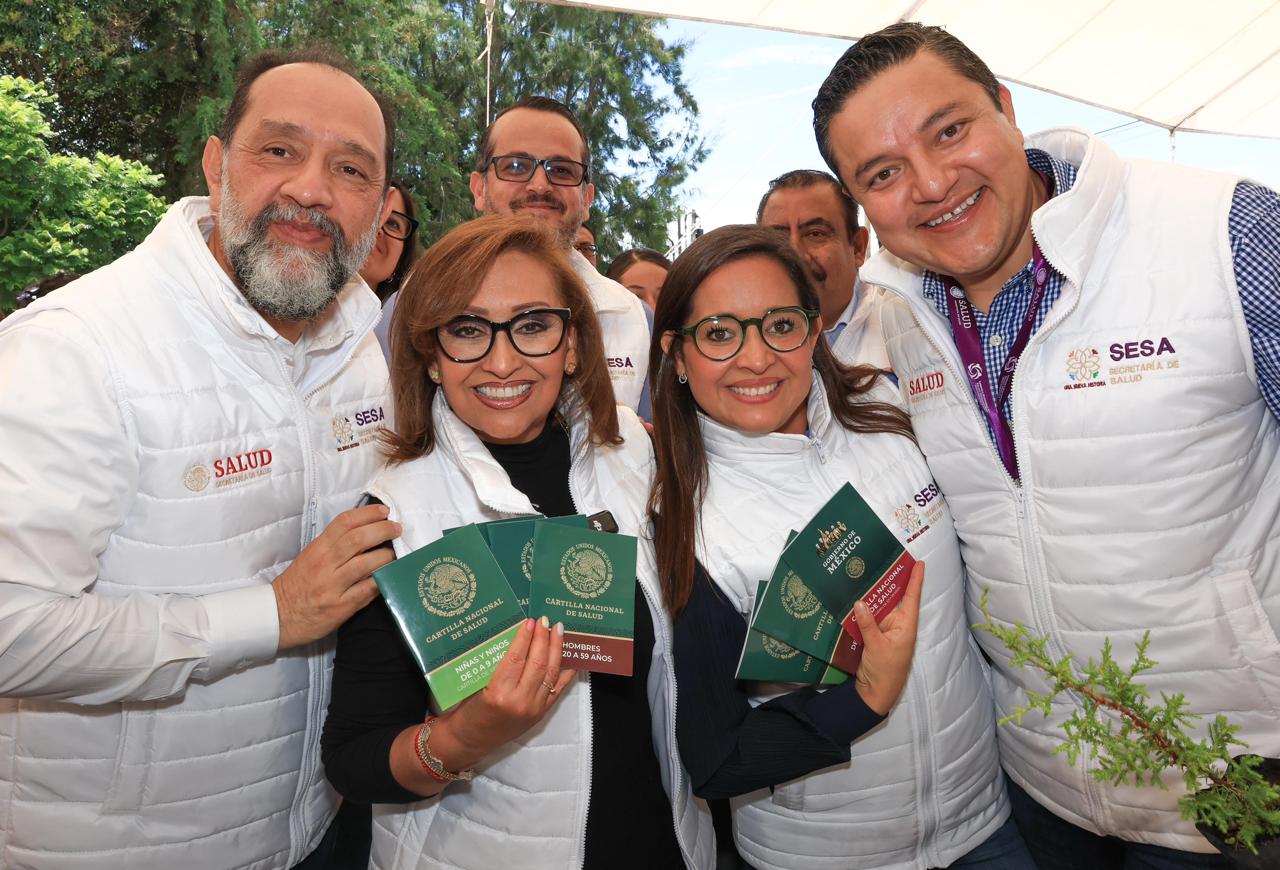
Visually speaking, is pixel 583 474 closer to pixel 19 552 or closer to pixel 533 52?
pixel 19 552

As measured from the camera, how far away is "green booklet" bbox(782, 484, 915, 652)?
198 centimetres

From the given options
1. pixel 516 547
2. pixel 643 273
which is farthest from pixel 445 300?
pixel 643 273

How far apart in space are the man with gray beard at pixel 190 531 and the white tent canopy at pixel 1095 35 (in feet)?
18.3

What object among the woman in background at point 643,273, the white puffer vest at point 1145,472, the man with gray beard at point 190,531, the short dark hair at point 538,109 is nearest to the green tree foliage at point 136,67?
the woman in background at point 643,273

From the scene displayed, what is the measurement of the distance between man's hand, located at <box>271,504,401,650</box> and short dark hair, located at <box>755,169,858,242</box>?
122 inches

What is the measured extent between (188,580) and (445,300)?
95 cm

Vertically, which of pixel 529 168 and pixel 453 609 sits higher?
pixel 529 168

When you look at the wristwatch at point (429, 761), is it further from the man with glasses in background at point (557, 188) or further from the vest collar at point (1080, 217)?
the man with glasses in background at point (557, 188)

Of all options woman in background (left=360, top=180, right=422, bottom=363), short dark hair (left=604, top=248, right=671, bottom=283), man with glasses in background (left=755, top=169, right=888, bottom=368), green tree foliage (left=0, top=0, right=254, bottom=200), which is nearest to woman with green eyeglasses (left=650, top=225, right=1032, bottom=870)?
man with glasses in background (left=755, top=169, right=888, bottom=368)

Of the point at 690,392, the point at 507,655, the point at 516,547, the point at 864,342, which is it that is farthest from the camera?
the point at 864,342

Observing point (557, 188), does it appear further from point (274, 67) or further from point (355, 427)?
point (355, 427)

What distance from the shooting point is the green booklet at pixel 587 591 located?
1.79 meters

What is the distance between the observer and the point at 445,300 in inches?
86.1

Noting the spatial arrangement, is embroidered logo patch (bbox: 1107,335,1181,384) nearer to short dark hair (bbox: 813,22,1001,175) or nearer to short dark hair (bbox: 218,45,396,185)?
short dark hair (bbox: 813,22,1001,175)
